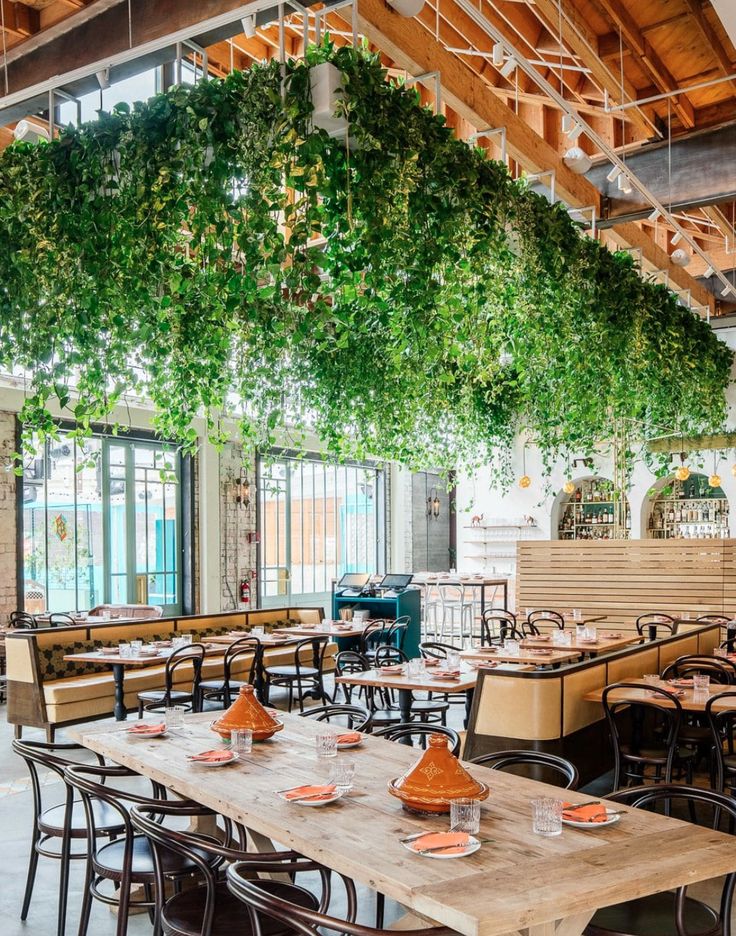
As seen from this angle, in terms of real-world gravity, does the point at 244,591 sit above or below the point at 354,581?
below

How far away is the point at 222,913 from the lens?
3.05 m

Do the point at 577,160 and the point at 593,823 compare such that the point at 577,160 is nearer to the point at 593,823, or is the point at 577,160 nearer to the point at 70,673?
the point at 593,823

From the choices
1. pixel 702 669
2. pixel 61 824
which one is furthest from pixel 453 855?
pixel 702 669

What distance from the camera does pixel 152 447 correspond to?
14.0 metres

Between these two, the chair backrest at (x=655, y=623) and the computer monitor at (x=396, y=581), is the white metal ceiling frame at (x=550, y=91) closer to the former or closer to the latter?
the chair backrest at (x=655, y=623)

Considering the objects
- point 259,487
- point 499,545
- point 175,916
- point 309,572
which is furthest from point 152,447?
point 175,916

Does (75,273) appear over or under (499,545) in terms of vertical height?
over

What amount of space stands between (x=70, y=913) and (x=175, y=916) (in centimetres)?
155

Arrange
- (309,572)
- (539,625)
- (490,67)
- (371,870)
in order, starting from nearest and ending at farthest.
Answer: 1. (371,870)
2. (490,67)
3. (539,625)
4. (309,572)

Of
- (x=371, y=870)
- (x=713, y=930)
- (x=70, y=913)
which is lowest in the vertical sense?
(x=70, y=913)

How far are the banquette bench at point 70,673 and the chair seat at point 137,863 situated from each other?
479cm

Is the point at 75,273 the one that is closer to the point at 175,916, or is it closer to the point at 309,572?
the point at 175,916

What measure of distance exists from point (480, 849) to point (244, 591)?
41.8ft

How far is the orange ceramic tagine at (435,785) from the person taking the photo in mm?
2934
